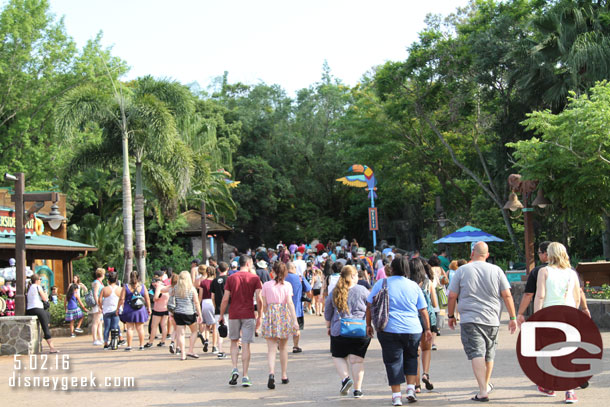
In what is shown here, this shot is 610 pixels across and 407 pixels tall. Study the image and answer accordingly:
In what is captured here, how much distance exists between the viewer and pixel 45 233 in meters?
26.6

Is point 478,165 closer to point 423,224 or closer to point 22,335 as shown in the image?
point 423,224

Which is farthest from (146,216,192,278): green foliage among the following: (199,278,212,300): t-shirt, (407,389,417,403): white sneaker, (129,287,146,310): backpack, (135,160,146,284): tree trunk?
A: (407,389,417,403): white sneaker

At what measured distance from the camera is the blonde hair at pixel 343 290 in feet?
26.2

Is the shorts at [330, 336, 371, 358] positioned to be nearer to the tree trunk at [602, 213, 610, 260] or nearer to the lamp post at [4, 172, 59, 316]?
the lamp post at [4, 172, 59, 316]

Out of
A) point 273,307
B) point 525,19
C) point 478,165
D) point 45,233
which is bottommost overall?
point 273,307

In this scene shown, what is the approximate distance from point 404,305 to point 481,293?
2.77 feet

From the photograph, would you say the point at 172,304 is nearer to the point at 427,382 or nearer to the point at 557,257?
the point at 427,382

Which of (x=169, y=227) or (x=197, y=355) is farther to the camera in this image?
(x=169, y=227)

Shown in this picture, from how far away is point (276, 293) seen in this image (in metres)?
9.08

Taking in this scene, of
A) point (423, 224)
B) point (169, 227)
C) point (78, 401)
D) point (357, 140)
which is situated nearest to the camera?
point (78, 401)

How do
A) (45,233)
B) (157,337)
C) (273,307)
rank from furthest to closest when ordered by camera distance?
1. (45,233)
2. (157,337)
3. (273,307)

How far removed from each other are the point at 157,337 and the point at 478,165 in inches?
863

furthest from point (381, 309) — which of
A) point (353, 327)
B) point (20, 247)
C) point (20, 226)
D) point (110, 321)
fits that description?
point (20, 226)

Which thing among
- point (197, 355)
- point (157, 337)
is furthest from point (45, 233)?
point (197, 355)
